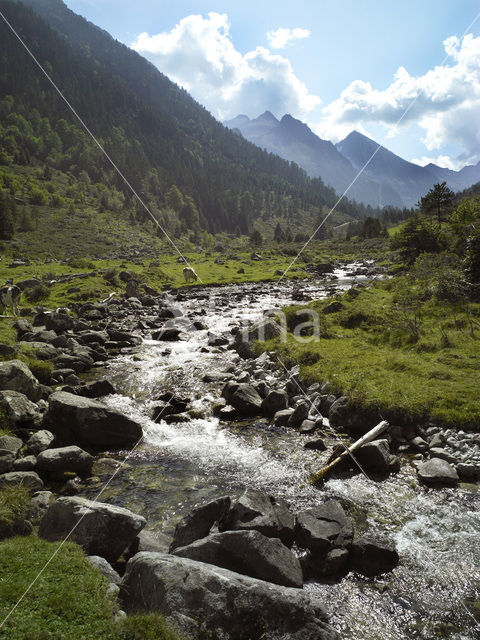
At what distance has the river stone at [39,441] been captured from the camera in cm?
1202

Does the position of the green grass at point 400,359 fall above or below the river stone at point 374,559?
above

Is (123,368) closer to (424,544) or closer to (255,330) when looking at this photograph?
(255,330)

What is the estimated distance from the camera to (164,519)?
9.59 metres

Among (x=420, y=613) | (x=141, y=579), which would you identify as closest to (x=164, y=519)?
(x=141, y=579)

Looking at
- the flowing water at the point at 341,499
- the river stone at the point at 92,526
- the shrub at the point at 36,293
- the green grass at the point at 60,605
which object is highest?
the shrub at the point at 36,293

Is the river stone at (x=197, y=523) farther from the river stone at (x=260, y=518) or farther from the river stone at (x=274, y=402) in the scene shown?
the river stone at (x=274, y=402)

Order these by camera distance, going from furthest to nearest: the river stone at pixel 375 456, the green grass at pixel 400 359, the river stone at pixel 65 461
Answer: the green grass at pixel 400 359
the river stone at pixel 375 456
the river stone at pixel 65 461

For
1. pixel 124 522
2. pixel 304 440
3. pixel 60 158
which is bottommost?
pixel 304 440

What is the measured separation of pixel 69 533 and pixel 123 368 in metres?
15.9

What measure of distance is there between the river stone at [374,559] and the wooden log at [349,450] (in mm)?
3182

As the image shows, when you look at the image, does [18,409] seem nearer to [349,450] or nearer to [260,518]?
[260,518]

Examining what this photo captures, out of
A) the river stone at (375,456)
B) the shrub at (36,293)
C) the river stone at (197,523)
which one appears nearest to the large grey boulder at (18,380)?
the river stone at (197,523)

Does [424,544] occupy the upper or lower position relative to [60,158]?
lower

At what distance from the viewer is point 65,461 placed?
36.9 feet
